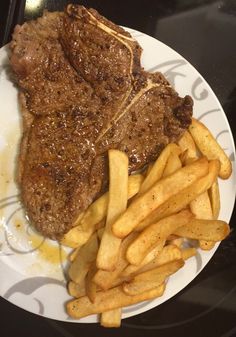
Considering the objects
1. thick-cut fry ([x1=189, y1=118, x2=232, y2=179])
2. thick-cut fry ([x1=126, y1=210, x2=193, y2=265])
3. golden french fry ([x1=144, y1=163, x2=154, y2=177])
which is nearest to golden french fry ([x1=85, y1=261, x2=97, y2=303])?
thick-cut fry ([x1=126, y1=210, x2=193, y2=265])

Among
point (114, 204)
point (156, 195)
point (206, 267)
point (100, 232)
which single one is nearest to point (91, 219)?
point (100, 232)

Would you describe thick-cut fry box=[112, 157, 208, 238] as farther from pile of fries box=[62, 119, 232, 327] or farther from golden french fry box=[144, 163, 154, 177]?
golden french fry box=[144, 163, 154, 177]

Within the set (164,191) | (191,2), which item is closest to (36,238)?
(164,191)

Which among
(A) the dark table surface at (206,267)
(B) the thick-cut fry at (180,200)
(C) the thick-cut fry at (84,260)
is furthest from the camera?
(A) the dark table surface at (206,267)

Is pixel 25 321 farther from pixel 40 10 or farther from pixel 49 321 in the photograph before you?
pixel 40 10

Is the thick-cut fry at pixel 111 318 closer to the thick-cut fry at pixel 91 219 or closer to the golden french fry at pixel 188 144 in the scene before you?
the thick-cut fry at pixel 91 219

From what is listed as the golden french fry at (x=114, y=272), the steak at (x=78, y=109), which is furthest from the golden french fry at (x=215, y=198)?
the golden french fry at (x=114, y=272)
